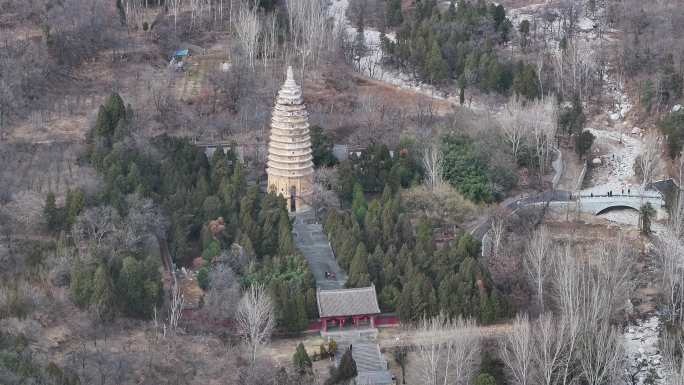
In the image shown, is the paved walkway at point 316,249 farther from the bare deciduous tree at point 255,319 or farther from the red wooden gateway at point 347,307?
the bare deciduous tree at point 255,319

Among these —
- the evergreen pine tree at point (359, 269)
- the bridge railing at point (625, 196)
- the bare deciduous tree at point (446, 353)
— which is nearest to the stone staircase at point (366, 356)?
the bare deciduous tree at point (446, 353)

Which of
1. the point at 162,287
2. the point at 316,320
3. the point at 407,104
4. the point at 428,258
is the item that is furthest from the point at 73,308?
the point at 407,104

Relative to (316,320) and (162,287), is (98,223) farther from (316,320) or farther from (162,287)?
(316,320)

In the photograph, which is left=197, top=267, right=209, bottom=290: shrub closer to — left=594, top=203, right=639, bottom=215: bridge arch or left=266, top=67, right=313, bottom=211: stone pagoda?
left=266, top=67, right=313, bottom=211: stone pagoda

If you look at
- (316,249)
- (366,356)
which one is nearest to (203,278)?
(316,249)

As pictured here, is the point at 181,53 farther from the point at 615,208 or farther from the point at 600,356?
the point at 600,356

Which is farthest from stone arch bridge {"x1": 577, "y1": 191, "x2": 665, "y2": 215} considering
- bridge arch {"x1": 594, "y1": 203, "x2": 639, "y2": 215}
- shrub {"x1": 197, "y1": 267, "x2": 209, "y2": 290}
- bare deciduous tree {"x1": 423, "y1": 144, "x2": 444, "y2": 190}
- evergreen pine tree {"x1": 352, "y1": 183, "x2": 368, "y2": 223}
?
shrub {"x1": 197, "y1": 267, "x2": 209, "y2": 290}
